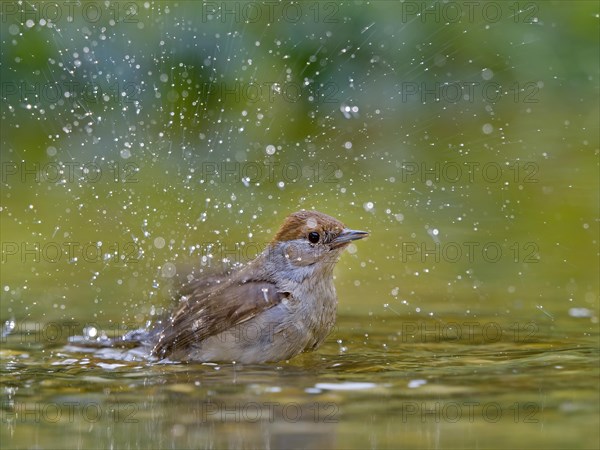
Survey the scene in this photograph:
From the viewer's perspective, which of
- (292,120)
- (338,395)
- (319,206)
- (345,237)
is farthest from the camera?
(292,120)

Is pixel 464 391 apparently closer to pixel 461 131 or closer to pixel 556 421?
pixel 556 421

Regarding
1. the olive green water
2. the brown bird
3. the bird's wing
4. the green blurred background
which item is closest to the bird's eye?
the brown bird

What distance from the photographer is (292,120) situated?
13484 mm

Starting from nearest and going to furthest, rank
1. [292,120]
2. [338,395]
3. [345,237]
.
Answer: [338,395]
[345,237]
[292,120]

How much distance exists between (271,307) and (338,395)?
1.85m

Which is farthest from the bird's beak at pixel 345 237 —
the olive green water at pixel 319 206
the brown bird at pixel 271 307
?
the olive green water at pixel 319 206

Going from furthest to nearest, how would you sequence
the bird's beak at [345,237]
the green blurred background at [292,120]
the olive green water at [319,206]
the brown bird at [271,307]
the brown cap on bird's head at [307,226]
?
the green blurred background at [292,120] < the brown cap on bird's head at [307,226] < the bird's beak at [345,237] < the brown bird at [271,307] < the olive green water at [319,206]

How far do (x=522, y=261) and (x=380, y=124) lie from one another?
14.0 ft

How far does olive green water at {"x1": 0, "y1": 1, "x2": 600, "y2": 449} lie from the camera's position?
5.12 meters

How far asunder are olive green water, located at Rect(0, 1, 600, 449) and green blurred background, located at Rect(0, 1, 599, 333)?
0.11 feet

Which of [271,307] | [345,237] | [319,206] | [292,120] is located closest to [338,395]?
[271,307]

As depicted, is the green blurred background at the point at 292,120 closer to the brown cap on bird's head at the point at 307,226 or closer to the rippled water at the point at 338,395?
the brown cap on bird's head at the point at 307,226

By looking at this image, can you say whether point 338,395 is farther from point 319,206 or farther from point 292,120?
point 292,120

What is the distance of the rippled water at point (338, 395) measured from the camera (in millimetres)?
4555
